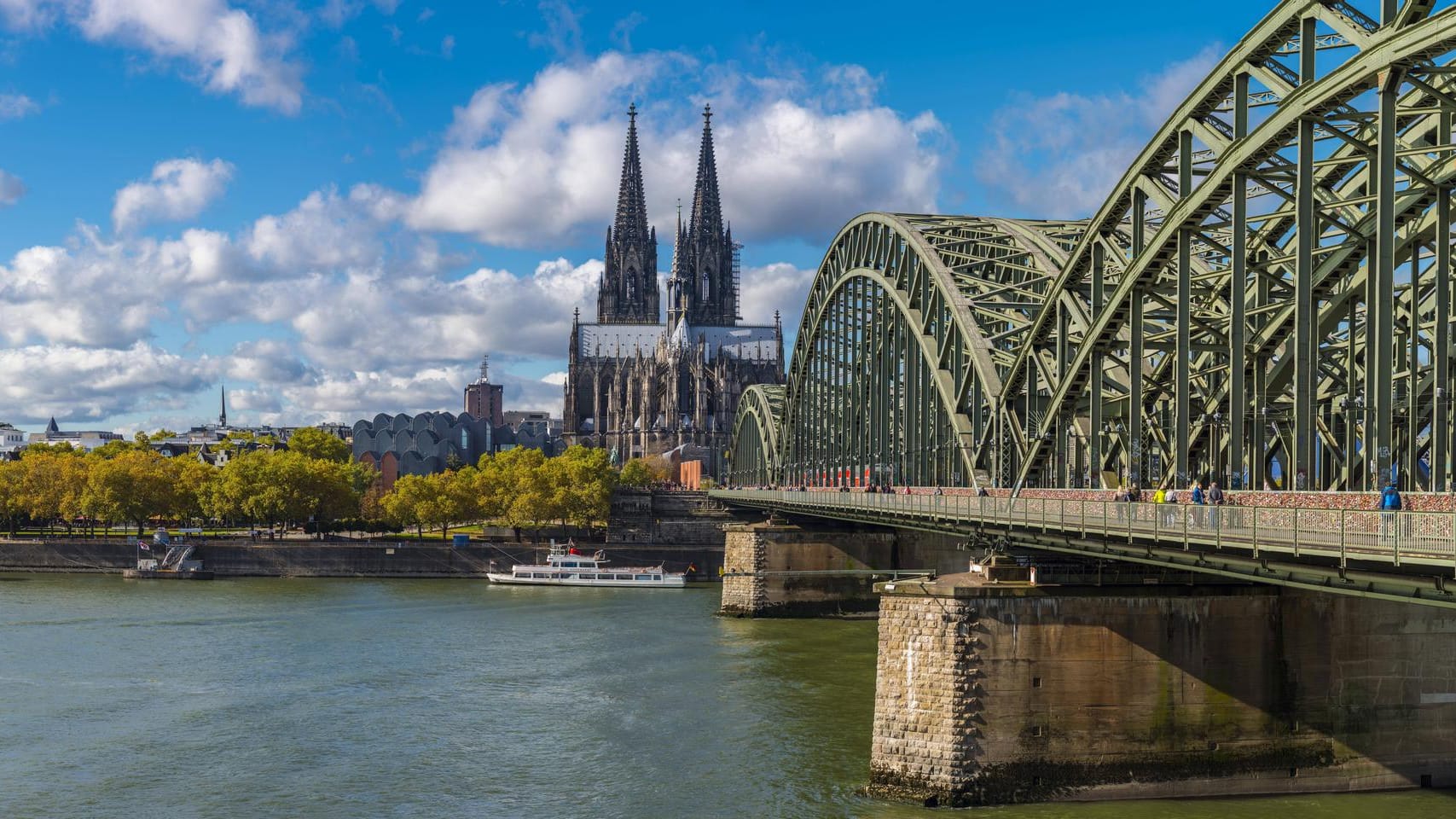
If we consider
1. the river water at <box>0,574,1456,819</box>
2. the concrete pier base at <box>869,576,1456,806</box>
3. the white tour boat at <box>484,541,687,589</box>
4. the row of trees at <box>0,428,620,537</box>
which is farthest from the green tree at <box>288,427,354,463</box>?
the concrete pier base at <box>869,576,1456,806</box>

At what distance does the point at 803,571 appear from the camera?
74.6 metres

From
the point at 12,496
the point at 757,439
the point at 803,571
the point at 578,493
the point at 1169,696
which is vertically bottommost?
the point at 1169,696

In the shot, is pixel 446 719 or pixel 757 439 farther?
pixel 757 439

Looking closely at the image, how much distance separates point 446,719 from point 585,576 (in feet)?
166

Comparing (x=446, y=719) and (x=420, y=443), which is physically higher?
(x=420, y=443)

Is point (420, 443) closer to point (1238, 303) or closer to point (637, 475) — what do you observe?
point (637, 475)

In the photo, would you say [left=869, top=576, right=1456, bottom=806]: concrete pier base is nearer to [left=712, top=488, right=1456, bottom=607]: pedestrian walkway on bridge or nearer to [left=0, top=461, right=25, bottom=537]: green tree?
[left=712, top=488, right=1456, bottom=607]: pedestrian walkway on bridge

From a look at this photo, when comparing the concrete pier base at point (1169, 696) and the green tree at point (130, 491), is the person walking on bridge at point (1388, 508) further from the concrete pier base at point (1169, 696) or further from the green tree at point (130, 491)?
the green tree at point (130, 491)

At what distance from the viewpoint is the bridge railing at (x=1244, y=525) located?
21.5 meters

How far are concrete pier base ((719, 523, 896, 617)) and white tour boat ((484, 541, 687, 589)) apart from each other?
18.3 meters

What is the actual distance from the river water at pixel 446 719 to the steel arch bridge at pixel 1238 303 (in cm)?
861

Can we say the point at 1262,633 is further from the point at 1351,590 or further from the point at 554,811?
the point at 554,811

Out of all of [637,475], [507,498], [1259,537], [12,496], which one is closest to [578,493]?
[507,498]

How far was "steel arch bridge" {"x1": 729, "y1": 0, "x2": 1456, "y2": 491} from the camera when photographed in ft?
93.0
